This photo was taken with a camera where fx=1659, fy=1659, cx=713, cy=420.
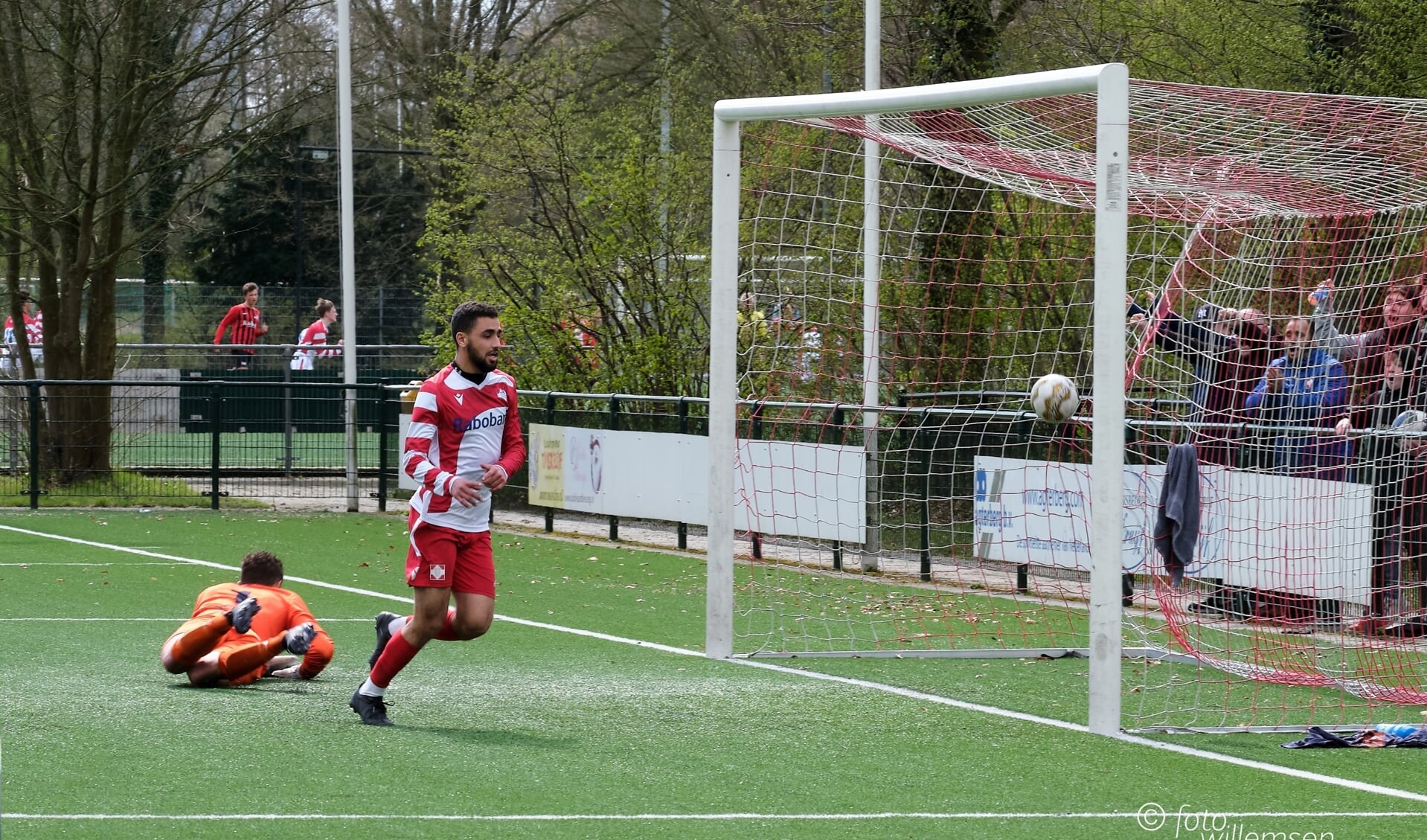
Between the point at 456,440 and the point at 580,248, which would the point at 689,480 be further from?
the point at 456,440

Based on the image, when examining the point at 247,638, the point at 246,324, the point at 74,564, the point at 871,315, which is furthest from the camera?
the point at 246,324

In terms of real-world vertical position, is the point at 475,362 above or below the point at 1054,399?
above

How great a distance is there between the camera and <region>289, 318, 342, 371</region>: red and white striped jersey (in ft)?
82.4

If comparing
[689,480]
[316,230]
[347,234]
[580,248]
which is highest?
[316,230]

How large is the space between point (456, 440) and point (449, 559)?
549mm

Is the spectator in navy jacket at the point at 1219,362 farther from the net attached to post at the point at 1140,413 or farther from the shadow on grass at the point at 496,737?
the shadow on grass at the point at 496,737

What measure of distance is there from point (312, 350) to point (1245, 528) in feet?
58.6

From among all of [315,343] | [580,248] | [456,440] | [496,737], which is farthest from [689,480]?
[315,343]

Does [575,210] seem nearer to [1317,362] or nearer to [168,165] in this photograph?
[168,165]

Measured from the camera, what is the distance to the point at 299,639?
810 cm

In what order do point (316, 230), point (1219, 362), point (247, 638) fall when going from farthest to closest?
point (316, 230)
point (1219, 362)
point (247, 638)

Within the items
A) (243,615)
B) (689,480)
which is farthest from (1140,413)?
(243,615)

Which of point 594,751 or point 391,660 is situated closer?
point 594,751

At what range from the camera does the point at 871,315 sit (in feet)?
45.1
